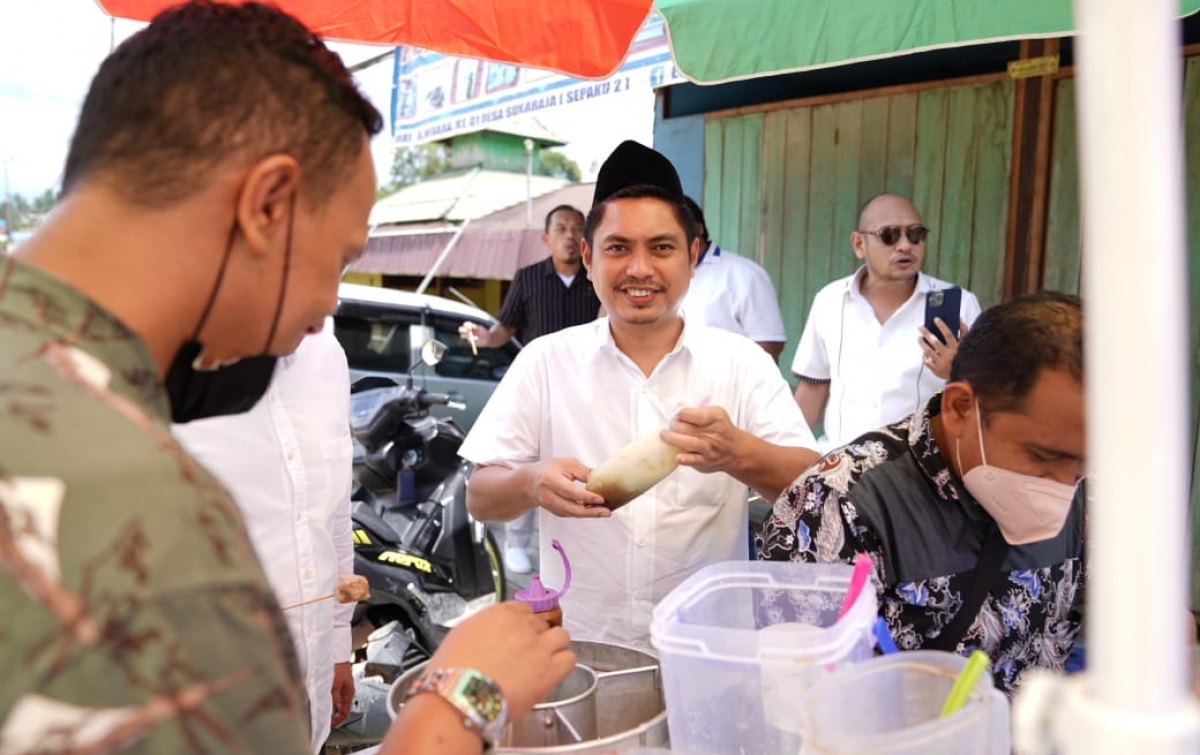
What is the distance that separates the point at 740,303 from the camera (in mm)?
4379

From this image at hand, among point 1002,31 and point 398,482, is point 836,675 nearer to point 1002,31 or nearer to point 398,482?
point 1002,31

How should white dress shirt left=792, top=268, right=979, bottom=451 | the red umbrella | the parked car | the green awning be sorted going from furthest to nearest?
the parked car
white dress shirt left=792, top=268, right=979, bottom=451
the red umbrella
the green awning

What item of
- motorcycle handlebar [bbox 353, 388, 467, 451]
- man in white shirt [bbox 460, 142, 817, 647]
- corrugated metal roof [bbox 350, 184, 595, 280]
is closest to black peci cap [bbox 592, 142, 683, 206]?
man in white shirt [bbox 460, 142, 817, 647]

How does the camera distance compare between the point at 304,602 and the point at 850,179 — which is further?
the point at 850,179

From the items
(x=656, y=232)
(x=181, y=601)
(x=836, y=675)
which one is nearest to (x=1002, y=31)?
(x=656, y=232)

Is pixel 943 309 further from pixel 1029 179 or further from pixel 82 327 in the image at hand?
pixel 82 327

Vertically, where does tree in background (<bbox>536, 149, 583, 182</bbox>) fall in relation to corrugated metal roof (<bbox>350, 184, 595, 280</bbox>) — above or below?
→ above

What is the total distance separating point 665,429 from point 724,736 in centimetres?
70

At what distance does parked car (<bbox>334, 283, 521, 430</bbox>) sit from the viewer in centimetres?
636

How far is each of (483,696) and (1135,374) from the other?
0.74 m

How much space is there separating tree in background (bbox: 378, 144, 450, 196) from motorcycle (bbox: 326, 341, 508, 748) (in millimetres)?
32964

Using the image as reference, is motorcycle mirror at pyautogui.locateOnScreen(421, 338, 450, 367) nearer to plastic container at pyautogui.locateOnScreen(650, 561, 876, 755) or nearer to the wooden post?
the wooden post

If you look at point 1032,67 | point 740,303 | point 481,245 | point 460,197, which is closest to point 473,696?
point 740,303

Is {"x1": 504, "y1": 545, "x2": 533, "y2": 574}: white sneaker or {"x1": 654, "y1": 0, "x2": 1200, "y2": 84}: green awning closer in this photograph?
{"x1": 654, "y1": 0, "x2": 1200, "y2": 84}: green awning
